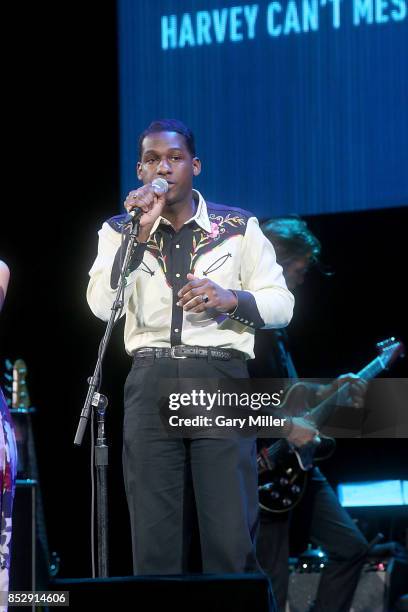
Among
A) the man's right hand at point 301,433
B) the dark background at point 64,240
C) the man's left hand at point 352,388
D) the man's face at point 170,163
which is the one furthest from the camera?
the dark background at point 64,240

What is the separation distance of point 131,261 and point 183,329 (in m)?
0.25

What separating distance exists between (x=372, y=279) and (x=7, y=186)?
221 cm

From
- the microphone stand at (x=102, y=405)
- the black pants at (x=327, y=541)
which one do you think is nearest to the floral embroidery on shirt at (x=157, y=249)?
the microphone stand at (x=102, y=405)

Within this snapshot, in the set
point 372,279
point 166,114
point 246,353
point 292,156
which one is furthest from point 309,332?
point 246,353

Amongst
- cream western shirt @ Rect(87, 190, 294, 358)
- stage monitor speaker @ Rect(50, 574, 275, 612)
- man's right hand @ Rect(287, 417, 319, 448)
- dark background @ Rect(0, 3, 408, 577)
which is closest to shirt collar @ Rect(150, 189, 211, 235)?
cream western shirt @ Rect(87, 190, 294, 358)

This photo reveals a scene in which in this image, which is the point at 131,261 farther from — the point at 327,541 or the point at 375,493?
the point at 375,493

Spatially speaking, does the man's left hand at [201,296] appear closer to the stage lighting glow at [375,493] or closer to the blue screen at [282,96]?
the blue screen at [282,96]

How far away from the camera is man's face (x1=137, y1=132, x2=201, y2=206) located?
3082mm

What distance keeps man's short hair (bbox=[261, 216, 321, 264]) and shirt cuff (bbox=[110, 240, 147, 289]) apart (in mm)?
1759

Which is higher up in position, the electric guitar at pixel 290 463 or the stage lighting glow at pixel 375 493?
the electric guitar at pixel 290 463

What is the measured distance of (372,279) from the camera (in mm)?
5734

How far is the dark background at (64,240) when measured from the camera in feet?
19.9

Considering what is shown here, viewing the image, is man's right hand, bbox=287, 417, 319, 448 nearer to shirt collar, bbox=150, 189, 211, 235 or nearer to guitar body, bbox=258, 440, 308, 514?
guitar body, bbox=258, 440, 308, 514

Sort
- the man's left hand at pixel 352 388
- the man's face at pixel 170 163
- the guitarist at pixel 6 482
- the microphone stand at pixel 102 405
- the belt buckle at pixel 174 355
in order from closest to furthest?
the guitarist at pixel 6 482, the microphone stand at pixel 102 405, the belt buckle at pixel 174 355, the man's face at pixel 170 163, the man's left hand at pixel 352 388
